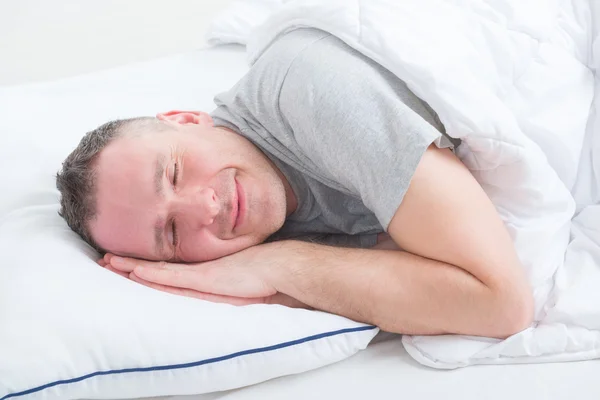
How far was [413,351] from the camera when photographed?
3.81 ft

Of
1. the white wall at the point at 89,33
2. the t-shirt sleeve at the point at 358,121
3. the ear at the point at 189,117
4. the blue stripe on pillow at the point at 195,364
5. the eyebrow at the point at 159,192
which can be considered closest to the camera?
the blue stripe on pillow at the point at 195,364

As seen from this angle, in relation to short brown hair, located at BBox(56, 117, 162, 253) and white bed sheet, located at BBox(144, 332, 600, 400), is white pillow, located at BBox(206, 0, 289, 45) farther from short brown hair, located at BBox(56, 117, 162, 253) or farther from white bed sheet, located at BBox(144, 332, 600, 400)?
white bed sheet, located at BBox(144, 332, 600, 400)

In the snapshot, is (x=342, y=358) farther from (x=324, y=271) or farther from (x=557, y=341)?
(x=557, y=341)

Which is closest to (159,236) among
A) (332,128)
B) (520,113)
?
(332,128)

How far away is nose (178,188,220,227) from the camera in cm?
126

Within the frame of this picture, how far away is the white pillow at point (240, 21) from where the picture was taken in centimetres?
197

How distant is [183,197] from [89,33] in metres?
1.37

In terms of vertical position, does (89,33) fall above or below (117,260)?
above

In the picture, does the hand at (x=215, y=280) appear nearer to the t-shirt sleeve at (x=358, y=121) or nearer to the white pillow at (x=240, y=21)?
the t-shirt sleeve at (x=358, y=121)

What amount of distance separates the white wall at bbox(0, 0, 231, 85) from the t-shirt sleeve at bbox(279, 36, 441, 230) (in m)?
1.18

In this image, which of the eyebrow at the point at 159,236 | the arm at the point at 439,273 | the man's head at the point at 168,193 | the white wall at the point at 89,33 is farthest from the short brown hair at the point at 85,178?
the white wall at the point at 89,33

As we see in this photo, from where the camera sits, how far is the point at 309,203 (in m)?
1.42

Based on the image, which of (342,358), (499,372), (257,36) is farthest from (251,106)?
(499,372)

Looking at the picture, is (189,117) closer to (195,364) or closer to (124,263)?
(124,263)
